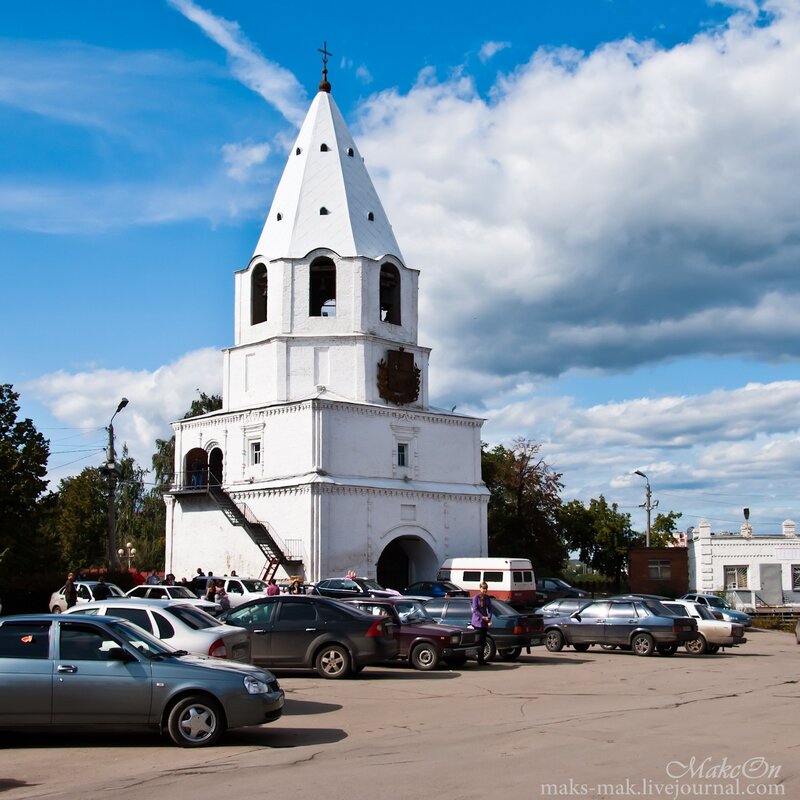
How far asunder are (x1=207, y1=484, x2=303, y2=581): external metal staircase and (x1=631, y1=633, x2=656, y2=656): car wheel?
20.0 meters

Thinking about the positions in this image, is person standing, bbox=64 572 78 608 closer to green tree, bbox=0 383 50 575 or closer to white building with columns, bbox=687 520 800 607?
green tree, bbox=0 383 50 575

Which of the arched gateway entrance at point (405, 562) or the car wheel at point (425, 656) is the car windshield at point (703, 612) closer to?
the car wheel at point (425, 656)

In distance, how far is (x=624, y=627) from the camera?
26281mm

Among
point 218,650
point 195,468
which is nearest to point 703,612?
point 218,650

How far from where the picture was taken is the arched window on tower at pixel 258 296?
49.4 m

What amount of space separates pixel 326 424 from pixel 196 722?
33.4 metres

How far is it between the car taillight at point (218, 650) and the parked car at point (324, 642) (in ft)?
9.47

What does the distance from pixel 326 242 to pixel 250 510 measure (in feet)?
40.0

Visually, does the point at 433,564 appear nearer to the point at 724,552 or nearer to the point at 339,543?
the point at 339,543

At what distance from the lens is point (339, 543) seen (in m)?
44.3

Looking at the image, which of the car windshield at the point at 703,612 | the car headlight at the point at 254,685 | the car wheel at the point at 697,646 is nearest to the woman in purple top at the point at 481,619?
the car wheel at the point at 697,646

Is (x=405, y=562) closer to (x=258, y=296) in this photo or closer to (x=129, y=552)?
(x=258, y=296)

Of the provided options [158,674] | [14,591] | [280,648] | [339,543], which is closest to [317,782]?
[158,674]

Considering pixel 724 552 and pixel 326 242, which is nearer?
pixel 326 242
